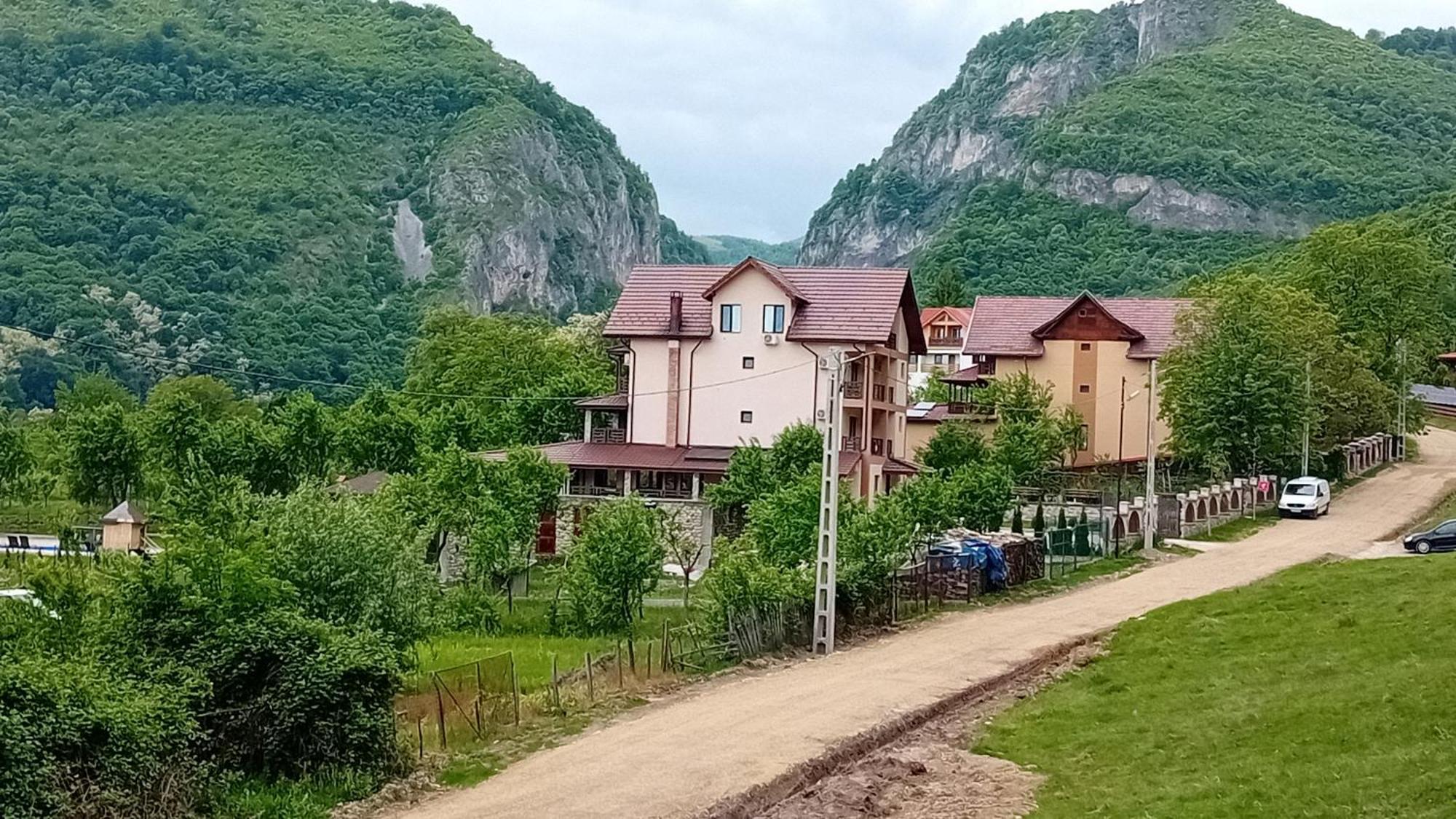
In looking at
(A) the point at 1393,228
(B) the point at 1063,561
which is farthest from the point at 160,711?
(A) the point at 1393,228

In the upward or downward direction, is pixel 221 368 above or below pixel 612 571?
above

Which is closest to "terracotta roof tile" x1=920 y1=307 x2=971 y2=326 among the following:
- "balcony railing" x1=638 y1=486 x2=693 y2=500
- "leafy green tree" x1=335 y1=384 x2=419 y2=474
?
"leafy green tree" x1=335 y1=384 x2=419 y2=474

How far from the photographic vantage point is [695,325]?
57312 mm

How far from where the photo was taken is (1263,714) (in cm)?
2266

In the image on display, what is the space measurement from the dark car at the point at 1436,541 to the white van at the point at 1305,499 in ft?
34.0

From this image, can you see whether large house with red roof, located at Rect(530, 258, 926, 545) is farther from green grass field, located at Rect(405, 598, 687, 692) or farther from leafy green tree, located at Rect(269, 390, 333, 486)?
green grass field, located at Rect(405, 598, 687, 692)

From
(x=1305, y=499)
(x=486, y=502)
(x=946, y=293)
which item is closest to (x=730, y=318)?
(x=486, y=502)

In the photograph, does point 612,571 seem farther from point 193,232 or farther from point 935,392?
point 193,232

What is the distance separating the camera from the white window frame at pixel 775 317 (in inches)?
2234

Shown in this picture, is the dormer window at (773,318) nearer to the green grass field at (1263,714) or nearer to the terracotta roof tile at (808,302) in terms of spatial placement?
the terracotta roof tile at (808,302)

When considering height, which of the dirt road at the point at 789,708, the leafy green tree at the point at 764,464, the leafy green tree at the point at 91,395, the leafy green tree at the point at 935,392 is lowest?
the dirt road at the point at 789,708

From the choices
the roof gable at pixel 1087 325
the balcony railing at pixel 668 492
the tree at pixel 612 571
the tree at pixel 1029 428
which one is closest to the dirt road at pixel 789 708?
the tree at pixel 612 571

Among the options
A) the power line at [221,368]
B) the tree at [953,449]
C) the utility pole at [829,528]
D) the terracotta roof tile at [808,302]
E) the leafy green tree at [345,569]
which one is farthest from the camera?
the power line at [221,368]

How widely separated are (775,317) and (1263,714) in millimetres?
35758
